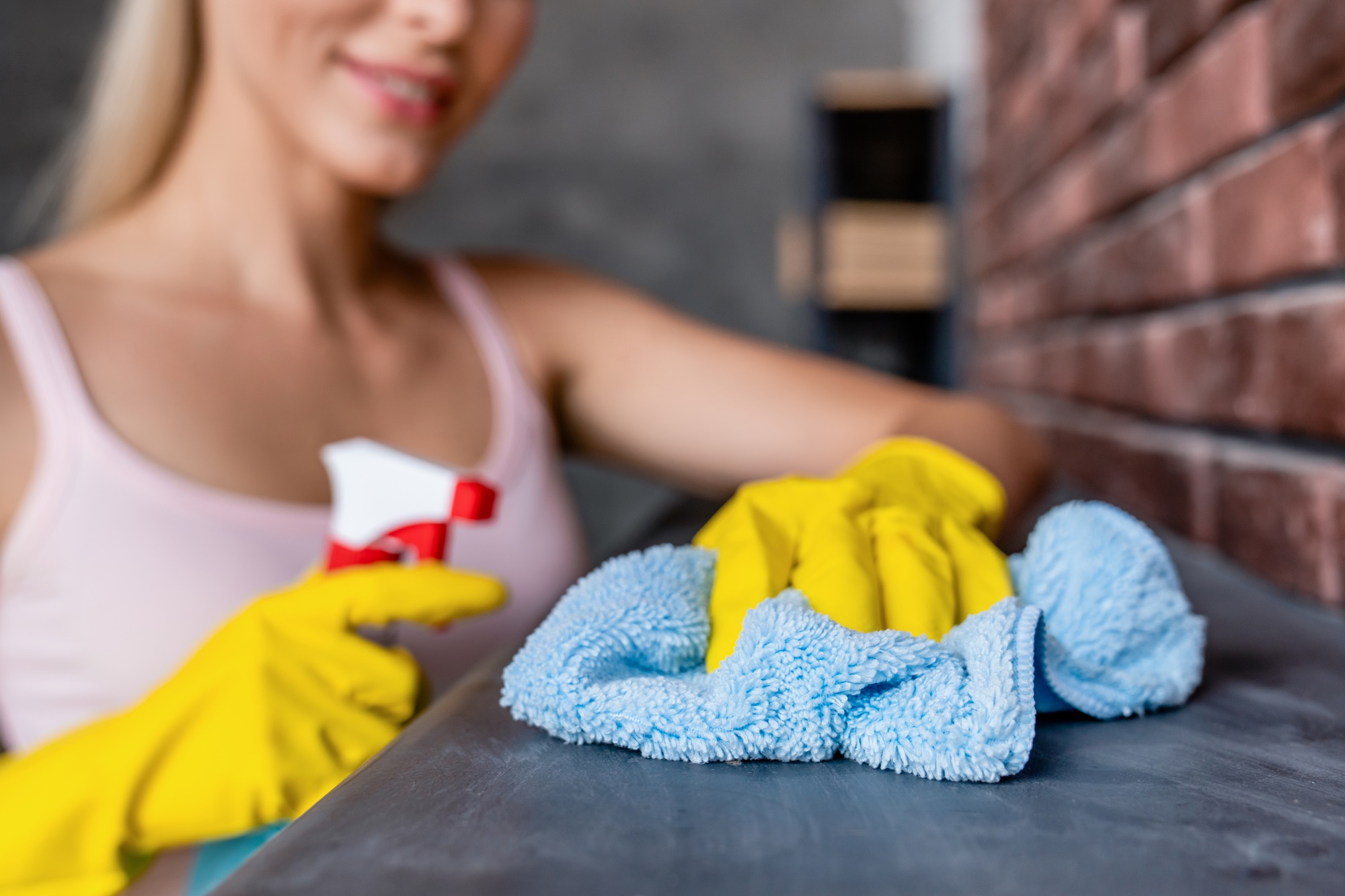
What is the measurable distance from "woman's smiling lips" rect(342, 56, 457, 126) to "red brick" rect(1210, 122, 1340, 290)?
2.11 ft

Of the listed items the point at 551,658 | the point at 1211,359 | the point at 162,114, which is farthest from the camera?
the point at 162,114

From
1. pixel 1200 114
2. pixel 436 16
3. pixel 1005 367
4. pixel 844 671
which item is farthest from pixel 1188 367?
pixel 1005 367

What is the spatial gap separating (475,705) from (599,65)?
8.86ft

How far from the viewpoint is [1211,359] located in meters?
0.77

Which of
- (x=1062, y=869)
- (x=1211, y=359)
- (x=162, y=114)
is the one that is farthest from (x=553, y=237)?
(x=1062, y=869)

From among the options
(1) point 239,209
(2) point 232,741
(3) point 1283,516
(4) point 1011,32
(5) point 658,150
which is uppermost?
(5) point 658,150

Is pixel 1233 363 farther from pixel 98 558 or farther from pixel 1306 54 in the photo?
pixel 98 558

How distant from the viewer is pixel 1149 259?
0.89 meters

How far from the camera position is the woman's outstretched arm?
40.8 inches

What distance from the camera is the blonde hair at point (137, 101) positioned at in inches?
39.2

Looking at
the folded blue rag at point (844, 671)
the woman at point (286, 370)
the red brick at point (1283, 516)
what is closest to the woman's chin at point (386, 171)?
the woman at point (286, 370)

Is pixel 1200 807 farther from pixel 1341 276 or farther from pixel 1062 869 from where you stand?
pixel 1341 276

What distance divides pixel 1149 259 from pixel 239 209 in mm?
820

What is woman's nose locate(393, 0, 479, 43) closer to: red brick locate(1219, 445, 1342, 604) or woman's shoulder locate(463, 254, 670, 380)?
woman's shoulder locate(463, 254, 670, 380)
